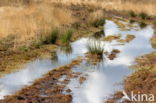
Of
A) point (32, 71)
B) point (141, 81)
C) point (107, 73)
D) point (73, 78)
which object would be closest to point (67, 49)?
point (32, 71)

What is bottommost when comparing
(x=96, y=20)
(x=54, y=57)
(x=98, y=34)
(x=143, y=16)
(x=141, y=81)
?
(x=143, y=16)

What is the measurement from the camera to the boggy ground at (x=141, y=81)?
7.88 metres

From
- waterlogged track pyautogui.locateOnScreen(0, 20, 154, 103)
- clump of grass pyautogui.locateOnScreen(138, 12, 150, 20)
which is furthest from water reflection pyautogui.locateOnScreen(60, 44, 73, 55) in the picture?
clump of grass pyautogui.locateOnScreen(138, 12, 150, 20)

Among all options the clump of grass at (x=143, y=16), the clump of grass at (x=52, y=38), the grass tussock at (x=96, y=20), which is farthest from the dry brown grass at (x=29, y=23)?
the clump of grass at (x=143, y=16)

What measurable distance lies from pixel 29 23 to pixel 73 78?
6.82m

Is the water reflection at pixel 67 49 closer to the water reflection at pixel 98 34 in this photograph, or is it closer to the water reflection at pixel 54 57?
the water reflection at pixel 54 57

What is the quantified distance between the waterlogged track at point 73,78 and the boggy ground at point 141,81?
248 millimetres

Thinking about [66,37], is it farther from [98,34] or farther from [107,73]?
[107,73]

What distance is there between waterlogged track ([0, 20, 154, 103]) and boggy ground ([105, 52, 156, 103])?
248 mm

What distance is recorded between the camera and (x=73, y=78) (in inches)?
372

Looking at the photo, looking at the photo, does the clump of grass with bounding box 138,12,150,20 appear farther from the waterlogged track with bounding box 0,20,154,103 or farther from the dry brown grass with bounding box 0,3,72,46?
the waterlogged track with bounding box 0,20,154,103

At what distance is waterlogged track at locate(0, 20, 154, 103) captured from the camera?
25.9 ft

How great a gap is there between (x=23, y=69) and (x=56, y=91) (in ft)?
8.46

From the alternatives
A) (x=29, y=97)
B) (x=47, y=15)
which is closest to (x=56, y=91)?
(x=29, y=97)
